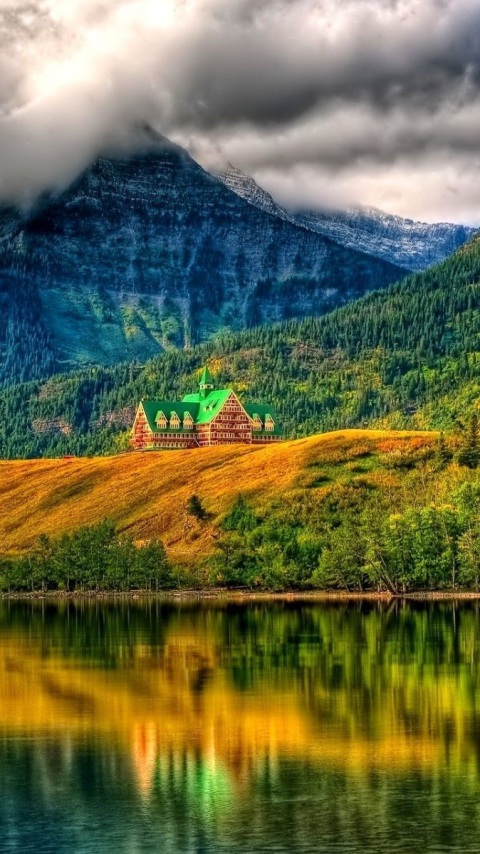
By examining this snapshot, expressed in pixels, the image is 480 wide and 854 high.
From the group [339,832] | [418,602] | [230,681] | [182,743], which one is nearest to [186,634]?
[230,681]

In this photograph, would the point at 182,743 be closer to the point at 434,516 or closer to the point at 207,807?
the point at 207,807

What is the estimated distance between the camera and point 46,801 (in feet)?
182

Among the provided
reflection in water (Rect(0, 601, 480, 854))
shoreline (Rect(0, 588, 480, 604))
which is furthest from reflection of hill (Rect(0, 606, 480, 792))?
shoreline (Rect(0, 588, 480, 604))

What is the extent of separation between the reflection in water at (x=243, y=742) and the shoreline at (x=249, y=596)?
5039 centimetres

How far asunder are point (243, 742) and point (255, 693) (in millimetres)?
16411

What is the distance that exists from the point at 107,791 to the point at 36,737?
13.6 m

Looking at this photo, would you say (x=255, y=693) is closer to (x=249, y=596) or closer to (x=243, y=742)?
(x=243, y=742)

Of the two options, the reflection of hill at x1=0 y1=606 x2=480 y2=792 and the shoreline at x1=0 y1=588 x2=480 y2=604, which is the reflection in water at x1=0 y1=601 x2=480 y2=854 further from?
the shoreline at x1=0 y1=588 x2=480 y2=604

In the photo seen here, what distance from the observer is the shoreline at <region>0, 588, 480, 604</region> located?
566ft

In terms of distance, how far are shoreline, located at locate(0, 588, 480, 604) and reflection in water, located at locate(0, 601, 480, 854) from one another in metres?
50.4

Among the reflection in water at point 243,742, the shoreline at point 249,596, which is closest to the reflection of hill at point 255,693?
the reflection in water at point 243,742

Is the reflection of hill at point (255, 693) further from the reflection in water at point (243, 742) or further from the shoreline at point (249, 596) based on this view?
the shoreline at point (249, 596)

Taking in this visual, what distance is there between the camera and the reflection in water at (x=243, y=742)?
50562 mm

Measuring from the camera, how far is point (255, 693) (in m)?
83.5
